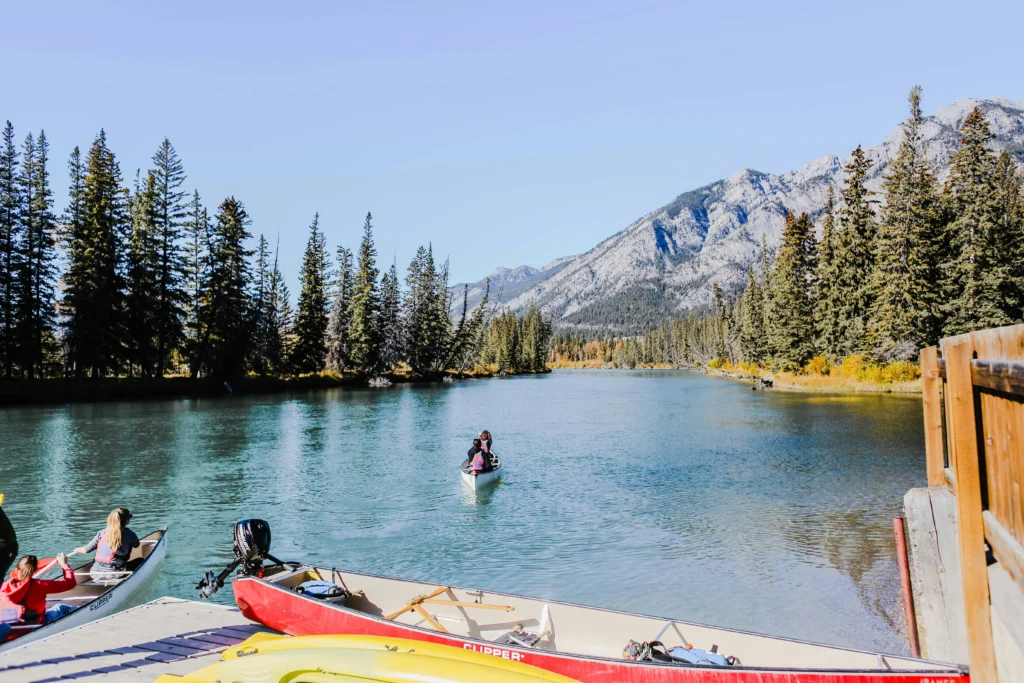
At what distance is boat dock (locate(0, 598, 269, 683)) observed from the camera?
27.5 ft

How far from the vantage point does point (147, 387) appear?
58312 millimetres

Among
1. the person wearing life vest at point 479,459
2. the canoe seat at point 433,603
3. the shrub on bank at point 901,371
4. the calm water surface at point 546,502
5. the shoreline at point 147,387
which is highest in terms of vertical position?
the shoreline at point 147,387

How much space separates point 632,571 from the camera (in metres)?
14.9

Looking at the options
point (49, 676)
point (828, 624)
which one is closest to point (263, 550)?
point (49, 676)

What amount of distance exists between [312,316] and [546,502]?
65544 mm

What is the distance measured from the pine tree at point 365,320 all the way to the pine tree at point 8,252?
37644mm

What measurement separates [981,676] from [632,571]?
8.80 meters

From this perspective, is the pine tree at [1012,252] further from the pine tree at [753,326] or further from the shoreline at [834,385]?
the pine tree at [753,326]

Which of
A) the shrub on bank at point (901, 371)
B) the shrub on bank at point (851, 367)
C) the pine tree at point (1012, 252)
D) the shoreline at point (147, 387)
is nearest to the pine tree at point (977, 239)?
the pine tree at point (1012, 252)

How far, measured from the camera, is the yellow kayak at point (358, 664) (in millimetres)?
4812

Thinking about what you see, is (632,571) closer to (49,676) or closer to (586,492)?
(586,492)

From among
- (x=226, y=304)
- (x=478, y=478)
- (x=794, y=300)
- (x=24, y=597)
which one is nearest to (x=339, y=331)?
(x=226, y=304)

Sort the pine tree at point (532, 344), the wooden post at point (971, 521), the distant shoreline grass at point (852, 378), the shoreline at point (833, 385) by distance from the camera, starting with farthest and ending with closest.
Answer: the pine tree at point (532, 344) → the distant shoreline grass at point (852, 378) → the shoreline at point (833, 385) → the wooden post at point (971, 521)

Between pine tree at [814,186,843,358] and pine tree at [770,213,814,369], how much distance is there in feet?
4.75
